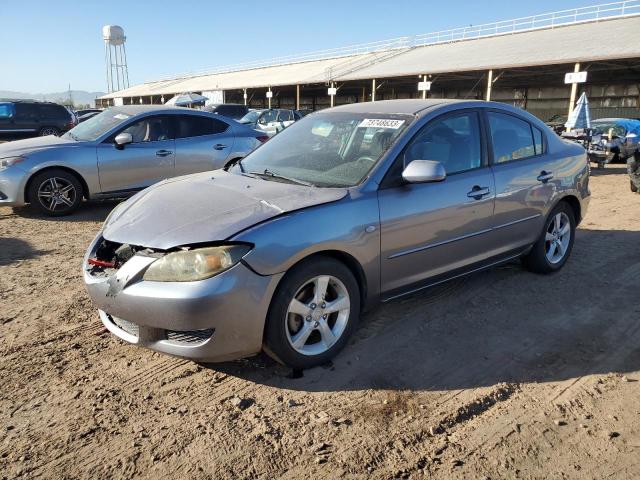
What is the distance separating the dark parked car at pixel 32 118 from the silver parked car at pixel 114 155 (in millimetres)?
12788

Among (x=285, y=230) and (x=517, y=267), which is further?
(x=517, y=267)

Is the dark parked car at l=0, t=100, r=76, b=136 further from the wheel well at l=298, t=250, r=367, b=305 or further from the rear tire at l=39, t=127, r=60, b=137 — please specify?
the wheel well at l=298, t=250, r=367, b=305

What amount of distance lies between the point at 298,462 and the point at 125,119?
658cm

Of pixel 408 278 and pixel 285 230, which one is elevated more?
pixel 285 230

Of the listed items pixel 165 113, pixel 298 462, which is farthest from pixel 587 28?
pixel 298 462

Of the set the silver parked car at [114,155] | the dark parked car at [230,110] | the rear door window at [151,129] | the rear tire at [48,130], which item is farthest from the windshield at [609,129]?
the rear tire at [48,130]

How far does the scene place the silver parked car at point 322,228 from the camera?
2.78 meters

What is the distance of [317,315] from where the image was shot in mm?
3129

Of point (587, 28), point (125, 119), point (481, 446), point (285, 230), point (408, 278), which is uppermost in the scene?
point (587, 28)

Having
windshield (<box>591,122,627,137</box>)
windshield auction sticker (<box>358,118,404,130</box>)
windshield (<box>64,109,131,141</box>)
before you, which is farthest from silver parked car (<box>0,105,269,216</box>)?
windshield (<box>591,122,627,137</box>)

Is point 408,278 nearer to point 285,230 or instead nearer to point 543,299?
point 285,230

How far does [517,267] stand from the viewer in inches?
204

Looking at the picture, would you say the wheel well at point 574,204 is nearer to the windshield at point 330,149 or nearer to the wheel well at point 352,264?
the windshield at point 330,149

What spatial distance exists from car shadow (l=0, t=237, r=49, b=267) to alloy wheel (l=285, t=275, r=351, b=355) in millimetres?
3659
